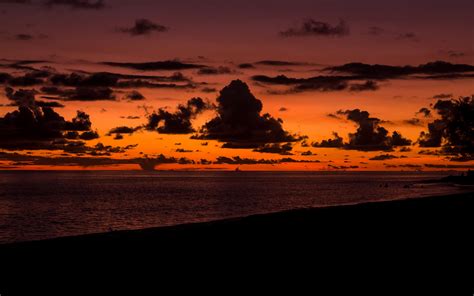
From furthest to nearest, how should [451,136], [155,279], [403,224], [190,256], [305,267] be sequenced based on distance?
[451,136] → [403,224] → [190,256] → [305,267] → [155,279]

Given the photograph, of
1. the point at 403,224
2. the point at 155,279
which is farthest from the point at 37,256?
the point at 403,224

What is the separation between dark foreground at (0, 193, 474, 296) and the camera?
16625mm

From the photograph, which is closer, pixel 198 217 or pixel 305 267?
pixel 305 267

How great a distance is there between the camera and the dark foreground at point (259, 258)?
16.6 meters

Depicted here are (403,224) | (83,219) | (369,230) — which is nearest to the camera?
(369,230)

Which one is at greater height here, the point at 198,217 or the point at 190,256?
the point at 190,256

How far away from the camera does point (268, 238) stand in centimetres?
2659

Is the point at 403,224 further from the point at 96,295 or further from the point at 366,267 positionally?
the point at 96,295

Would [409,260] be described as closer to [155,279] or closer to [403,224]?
[155,279]

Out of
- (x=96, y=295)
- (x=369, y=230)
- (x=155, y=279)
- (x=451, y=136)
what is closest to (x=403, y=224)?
(x=369, y=230)

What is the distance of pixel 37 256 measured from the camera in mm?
23219

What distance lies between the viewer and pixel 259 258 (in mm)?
20453

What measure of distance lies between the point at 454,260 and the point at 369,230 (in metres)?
10.1

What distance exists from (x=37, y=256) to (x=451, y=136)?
10825cm
